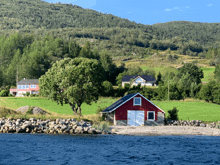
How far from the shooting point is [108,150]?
1293 inches

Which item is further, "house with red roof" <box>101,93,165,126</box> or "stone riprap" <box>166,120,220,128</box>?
"stone riprap" <box>166,120,220,128</box>

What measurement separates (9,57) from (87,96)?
298ft

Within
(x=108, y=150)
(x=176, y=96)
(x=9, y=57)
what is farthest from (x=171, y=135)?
(x=9, y=57)

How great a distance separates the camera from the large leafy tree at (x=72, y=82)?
183 ft

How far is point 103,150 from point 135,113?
22.0 meters

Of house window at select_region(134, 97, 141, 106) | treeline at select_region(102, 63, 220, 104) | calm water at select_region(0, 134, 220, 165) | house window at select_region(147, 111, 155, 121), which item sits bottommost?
calm water at select_region(0, 134, 220, 165)

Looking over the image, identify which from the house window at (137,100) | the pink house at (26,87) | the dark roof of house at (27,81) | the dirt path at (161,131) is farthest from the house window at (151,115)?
the dark roof of house at (27,81)

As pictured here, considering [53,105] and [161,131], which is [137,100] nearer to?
[161,131]

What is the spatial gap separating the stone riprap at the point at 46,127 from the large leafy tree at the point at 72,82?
30.2 ft

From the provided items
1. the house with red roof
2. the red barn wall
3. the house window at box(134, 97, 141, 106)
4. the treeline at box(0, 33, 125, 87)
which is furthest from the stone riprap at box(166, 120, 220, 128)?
the treeline at box(0, 33, 125, 87)

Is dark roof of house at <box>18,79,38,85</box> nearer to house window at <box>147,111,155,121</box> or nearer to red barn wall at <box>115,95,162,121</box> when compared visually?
red barn wall at <box>115,95,162,121</box>

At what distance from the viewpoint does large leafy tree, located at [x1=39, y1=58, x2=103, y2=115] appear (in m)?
55.7

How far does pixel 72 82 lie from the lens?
56281 millimetres

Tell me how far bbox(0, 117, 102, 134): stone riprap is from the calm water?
130 inches
